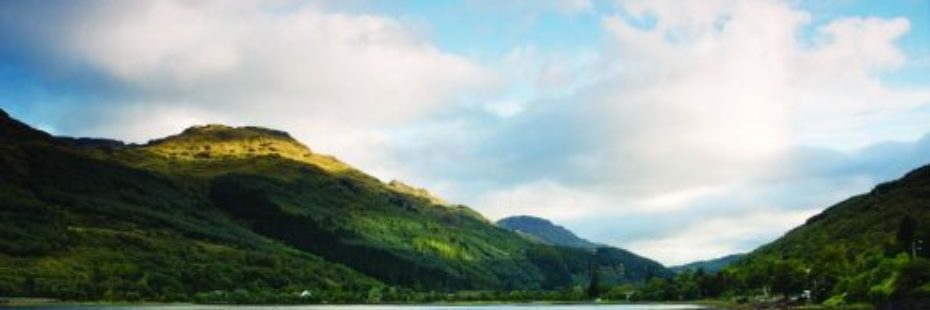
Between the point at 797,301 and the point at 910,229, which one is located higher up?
the point at 910,229

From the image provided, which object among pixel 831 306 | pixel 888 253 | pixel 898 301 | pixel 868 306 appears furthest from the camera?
pixel 888 253

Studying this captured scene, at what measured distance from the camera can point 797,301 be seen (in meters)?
191

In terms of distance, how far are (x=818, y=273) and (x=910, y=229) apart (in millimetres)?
19711

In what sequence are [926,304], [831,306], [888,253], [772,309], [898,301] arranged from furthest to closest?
1. [888,253]
2. [772,309]
3. [831,306]
4. [898,301]
5. [926,304]

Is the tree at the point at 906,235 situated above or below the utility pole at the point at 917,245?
above

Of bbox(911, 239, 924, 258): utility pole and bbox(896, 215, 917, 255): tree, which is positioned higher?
bbox(896, 215, 917, 255): tree

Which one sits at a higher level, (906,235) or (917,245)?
(906,235)

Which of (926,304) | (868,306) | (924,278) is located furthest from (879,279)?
(926,304)

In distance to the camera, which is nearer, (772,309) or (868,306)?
(868,306)

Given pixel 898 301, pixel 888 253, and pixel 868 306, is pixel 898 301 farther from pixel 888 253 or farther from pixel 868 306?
pixel 888 253

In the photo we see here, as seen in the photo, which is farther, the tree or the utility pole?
the tree

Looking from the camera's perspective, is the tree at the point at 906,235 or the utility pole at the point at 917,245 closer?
the utility pole at the point at 917,245

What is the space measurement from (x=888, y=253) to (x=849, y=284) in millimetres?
35114

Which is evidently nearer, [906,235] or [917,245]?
[917,245]
